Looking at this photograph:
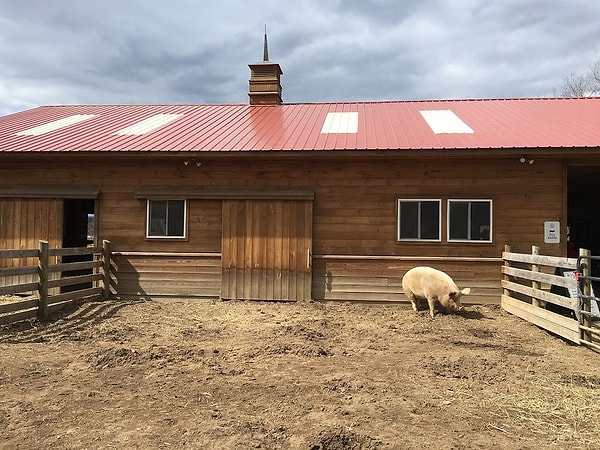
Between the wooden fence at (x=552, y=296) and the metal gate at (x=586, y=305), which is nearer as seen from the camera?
the metal gate at (x=586, y=305)

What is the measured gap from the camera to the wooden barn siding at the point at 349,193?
912cm

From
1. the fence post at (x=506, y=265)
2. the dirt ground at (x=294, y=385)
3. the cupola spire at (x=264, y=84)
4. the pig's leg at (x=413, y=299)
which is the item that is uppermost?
the cupola spire at (x=264, y=84)

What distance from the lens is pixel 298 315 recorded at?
8.46 metres

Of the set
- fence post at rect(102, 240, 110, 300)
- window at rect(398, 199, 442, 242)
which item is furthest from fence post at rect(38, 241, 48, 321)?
window at rect(398, 199, 442, 242)

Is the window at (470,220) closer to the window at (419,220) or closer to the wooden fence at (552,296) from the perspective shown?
the window at (419,220)

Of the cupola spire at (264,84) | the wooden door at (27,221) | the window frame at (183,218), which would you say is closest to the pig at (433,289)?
the window frame at (183,218)

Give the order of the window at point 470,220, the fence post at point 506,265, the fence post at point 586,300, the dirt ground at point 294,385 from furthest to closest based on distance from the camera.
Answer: the window at point 470,220
the fence post at point 506,265
the fence post at point 586,300
the dirt ground at point 294,385

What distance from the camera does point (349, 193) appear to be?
9.56 m

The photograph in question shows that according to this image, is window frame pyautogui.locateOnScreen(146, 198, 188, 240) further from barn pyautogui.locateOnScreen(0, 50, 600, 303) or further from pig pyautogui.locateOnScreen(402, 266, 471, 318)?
pig pyautogui.locateOnScreen(402, 266, 471, 318)

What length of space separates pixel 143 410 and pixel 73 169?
764cm

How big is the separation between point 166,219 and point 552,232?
7.61m

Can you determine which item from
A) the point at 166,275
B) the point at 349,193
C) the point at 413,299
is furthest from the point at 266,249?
the point at 413,299

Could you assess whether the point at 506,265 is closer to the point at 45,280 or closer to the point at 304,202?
the point at 304,202

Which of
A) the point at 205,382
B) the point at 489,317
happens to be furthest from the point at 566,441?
the point at 489,317
